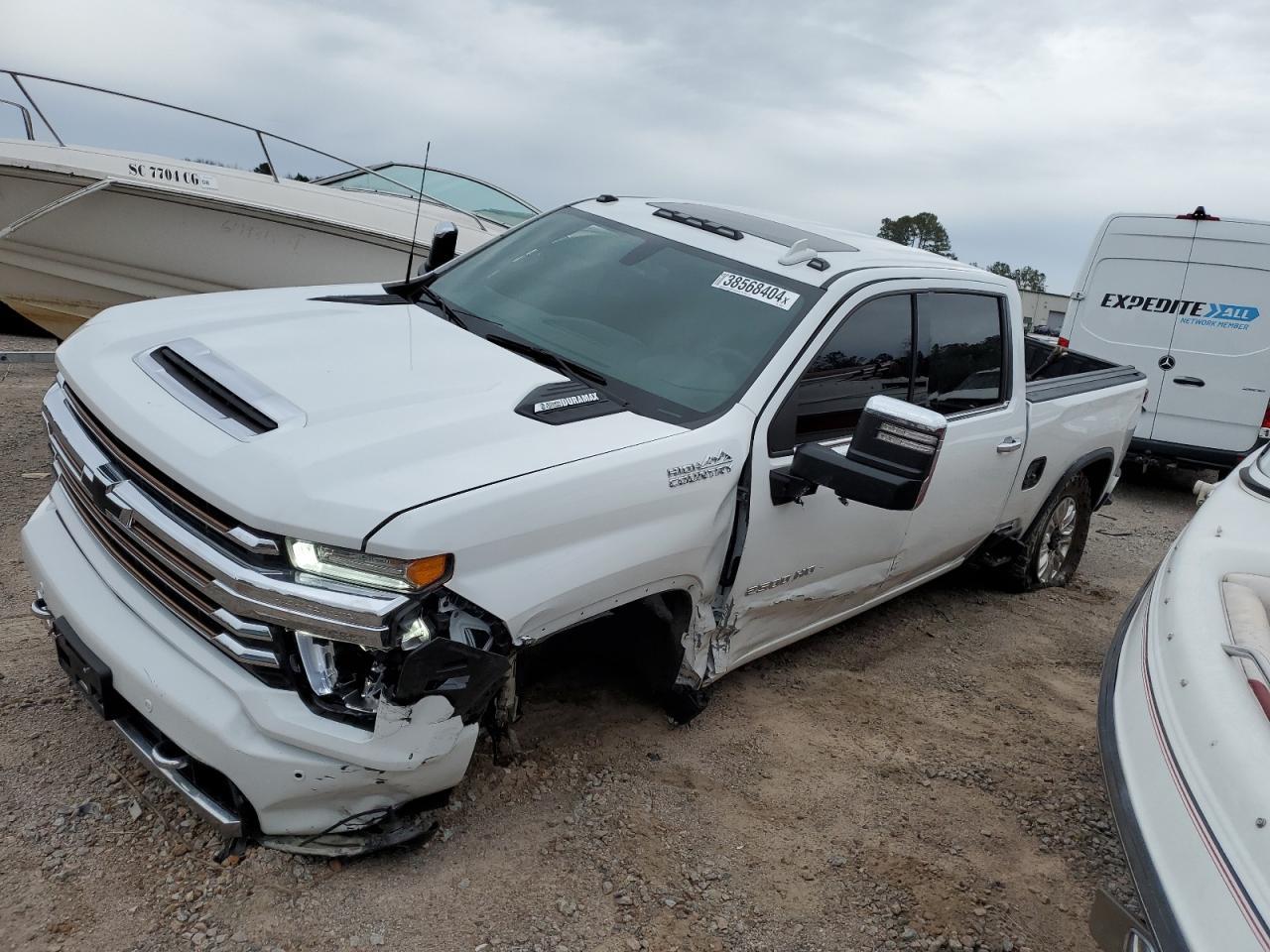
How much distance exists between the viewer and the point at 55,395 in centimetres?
301

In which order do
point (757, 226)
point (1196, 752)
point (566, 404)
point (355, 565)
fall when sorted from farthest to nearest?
1. point (757, 226)
2. point (566, 404)
3. point (355, 565)
4. point (1196, 752)

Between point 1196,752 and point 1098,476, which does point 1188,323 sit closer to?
point 1098,476

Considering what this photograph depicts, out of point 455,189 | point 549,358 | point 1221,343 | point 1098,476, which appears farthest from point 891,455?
point 455,189

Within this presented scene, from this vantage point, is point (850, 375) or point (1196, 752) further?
point (850, 375)

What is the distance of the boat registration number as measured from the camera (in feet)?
24.2

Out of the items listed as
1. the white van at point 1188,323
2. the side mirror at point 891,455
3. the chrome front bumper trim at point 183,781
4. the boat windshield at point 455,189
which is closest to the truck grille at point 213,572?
the chrome front bumper trim at point 183,781

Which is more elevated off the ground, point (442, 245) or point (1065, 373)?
point (442, 245)

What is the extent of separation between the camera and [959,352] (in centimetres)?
410

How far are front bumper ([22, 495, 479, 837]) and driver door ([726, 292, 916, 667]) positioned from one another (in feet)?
3.89

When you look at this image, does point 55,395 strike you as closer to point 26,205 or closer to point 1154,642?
point 1154,642

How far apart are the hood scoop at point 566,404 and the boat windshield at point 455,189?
668 centimetres

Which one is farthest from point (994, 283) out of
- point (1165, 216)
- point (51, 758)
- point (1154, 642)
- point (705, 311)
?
point (1165, 216)

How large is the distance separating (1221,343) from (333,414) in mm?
8354

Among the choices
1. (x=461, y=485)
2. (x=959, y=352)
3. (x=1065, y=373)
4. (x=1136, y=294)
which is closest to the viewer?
(x=461, y=485)
